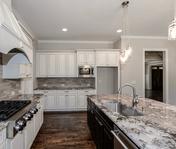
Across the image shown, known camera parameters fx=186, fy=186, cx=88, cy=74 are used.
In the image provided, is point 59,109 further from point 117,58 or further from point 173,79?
point 173,79

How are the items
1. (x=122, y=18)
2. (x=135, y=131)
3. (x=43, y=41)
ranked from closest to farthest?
1. (x=135, y=131)
2. (x=122, y=18)
3. (x=43, y=41)

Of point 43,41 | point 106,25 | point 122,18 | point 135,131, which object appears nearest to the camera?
point 135,131

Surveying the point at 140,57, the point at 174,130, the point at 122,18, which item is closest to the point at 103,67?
the point at 140,57

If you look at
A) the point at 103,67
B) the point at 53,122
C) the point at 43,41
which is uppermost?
the point at 43,41

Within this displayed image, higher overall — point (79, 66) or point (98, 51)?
point (98, 51)

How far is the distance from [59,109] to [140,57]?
140 inches

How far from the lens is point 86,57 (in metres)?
7.11

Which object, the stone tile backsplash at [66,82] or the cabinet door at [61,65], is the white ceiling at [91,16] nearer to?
the cabinet door at [61,65]

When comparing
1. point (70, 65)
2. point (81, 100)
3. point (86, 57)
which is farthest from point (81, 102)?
point (86, 57)

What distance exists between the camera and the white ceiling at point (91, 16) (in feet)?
12.7

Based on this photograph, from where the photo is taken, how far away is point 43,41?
24.5 ft

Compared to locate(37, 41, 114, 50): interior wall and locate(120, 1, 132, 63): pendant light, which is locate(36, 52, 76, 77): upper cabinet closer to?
locate(37, 41, 114, 50): interior wall

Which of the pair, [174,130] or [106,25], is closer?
[174,130]

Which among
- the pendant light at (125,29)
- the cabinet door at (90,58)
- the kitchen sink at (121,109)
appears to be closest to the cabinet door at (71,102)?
the cabinet door at (90,58)
